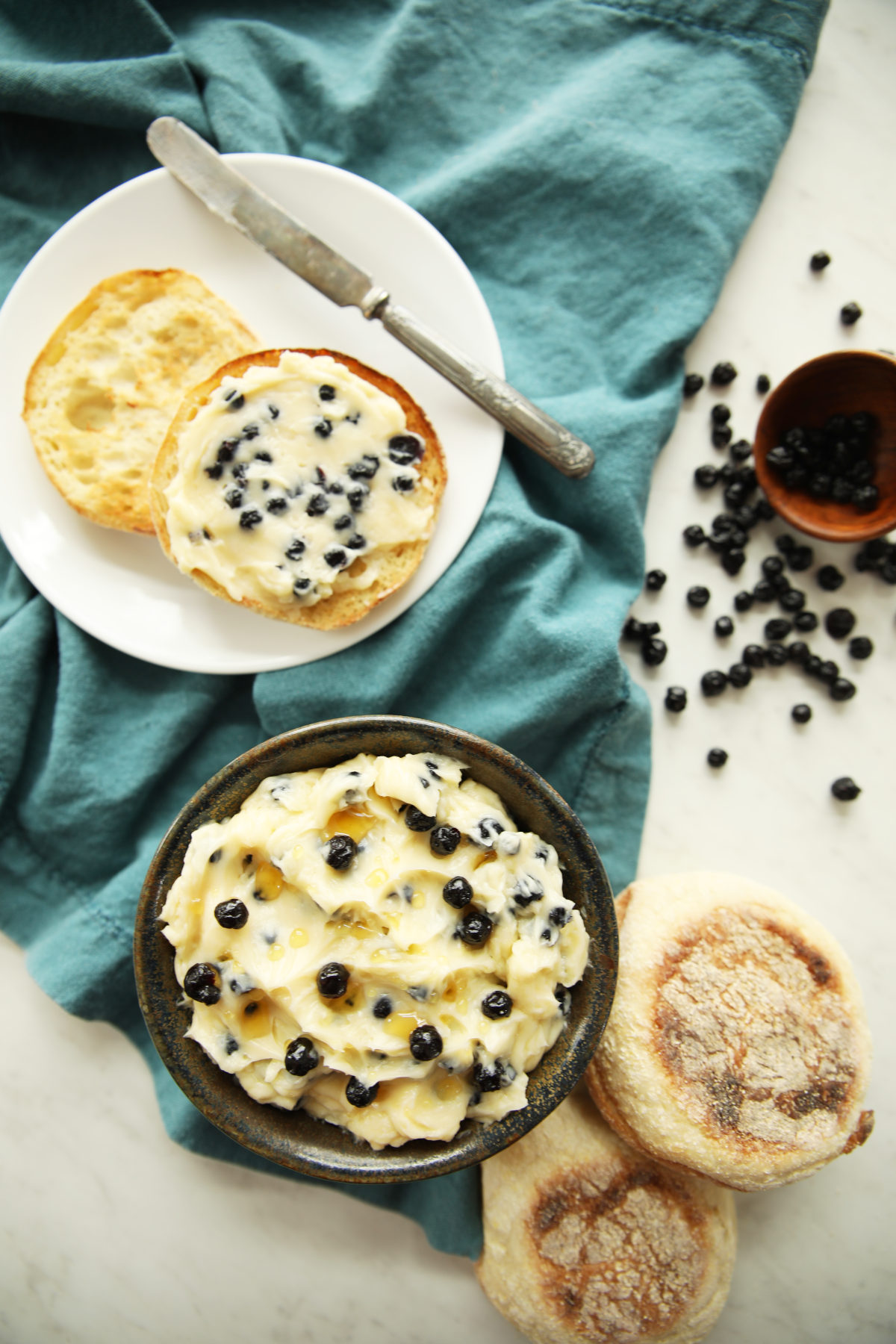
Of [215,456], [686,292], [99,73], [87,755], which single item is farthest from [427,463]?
[99,73]

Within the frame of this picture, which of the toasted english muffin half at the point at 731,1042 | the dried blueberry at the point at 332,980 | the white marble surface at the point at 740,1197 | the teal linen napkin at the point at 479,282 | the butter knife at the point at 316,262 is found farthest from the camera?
the white marble surface at the point at 740,1197

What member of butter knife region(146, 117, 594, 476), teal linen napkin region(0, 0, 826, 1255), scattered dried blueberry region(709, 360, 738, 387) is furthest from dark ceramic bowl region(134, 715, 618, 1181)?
scattered dried blueberry region(709, 360, 738, 387)

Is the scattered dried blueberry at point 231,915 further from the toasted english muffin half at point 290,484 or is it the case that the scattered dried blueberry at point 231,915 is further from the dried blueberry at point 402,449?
the dried blueberry at point 402,449

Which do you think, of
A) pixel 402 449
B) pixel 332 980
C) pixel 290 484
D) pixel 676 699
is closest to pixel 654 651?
pixel 676 699

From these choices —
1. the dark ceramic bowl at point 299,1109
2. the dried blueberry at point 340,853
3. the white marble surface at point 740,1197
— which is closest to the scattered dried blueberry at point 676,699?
the white marble surface at point 740,1197

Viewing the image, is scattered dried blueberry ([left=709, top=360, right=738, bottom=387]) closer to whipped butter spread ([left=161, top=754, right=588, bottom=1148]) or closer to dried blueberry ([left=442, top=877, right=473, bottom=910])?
whipped butter spread ([left=161, top=754, right=588, bottom=1148])

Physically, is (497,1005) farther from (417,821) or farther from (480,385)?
(480,385)

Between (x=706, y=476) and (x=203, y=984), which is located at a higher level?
(x=706, y=476)
